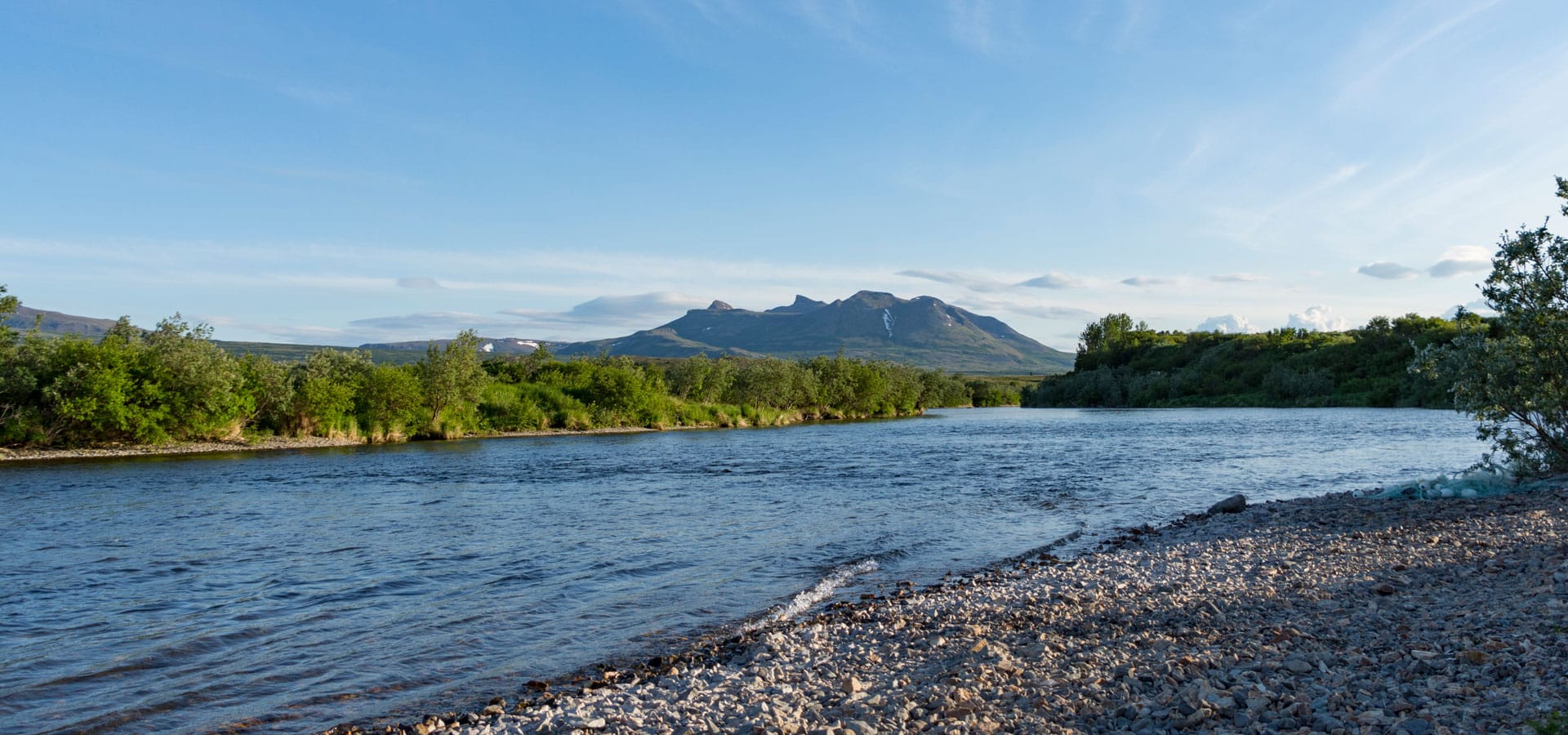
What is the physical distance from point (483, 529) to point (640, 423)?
4975cm

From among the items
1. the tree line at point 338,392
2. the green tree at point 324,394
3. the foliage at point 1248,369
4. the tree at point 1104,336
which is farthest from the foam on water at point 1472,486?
the tree at point 1104,336

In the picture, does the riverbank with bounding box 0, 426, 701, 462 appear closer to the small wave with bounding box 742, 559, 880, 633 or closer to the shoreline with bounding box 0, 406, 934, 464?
the shoreline with bounding box 0, 406, 934, 464

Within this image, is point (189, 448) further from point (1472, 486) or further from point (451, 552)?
point (1472, 486)

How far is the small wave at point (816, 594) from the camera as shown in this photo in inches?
452

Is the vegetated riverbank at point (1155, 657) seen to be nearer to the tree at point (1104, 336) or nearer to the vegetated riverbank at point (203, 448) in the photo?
the vegetated riverbank at point (203, 448)

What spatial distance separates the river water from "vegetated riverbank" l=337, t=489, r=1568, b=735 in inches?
65.0

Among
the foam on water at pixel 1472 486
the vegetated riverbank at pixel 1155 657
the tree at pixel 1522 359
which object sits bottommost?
the vegetated riverbank at pixel 1155 657

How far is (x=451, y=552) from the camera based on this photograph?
16.7 meters

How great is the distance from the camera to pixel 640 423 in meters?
69.1

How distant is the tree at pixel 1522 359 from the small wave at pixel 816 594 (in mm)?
15029

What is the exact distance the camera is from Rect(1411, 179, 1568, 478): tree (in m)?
18.2

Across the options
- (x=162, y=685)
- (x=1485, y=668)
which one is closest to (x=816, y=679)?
(x=1485, y=668)

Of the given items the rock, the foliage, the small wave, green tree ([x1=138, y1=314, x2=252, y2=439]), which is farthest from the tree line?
the foliage

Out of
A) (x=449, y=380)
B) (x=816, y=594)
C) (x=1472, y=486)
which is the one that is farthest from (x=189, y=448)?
(x=1472, y=486)
